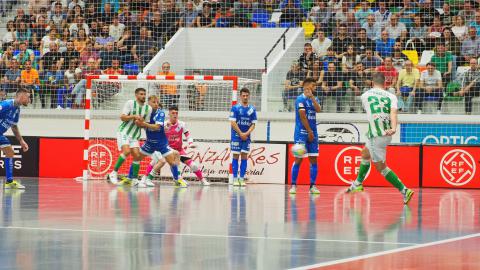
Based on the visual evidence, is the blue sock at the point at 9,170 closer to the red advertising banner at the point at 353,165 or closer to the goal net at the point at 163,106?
the goal net at the point at 163,106

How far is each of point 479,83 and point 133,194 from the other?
11027 mm

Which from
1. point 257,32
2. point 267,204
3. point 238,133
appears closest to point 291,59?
point 257,32

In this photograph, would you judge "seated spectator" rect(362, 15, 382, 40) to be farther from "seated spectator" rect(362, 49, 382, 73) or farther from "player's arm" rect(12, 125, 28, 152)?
"player's arm" rect(12, 125, 28, 152)

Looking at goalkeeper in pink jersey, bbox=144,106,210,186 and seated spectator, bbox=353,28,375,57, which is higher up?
seated spectator, bbox=353,28,375,57

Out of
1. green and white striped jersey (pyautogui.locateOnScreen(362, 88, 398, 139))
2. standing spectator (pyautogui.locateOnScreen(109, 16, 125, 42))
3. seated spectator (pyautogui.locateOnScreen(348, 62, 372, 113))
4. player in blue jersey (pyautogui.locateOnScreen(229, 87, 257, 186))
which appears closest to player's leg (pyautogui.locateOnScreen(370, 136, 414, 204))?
green and white striped jersey (pyautogui.locateOnScreen(362, 88, 398, 139))

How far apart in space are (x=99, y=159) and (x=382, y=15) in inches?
362

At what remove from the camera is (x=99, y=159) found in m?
26.2

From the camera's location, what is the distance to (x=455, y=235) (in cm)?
1174

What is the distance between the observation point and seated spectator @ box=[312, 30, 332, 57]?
2803 cm

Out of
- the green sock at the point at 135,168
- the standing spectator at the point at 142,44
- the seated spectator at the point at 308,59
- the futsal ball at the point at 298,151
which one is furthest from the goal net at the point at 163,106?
the futsal ball at the point at 298,151

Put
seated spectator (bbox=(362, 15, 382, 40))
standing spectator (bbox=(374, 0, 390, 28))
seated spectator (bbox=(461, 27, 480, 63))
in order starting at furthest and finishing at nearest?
standing spectator (bbox=(374, 0, 390, 28)), seated spectator (bbox=(362, 15, 382, 40)), seated spectator (bbox=(461, 27, 480, 63))

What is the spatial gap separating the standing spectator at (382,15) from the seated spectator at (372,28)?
0.39 feet

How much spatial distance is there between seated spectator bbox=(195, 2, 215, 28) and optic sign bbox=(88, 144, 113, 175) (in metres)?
6.62

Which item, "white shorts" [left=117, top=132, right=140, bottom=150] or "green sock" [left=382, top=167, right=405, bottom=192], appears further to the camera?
"white shorts" [left=117, top=132, right=140, bottom=150]
